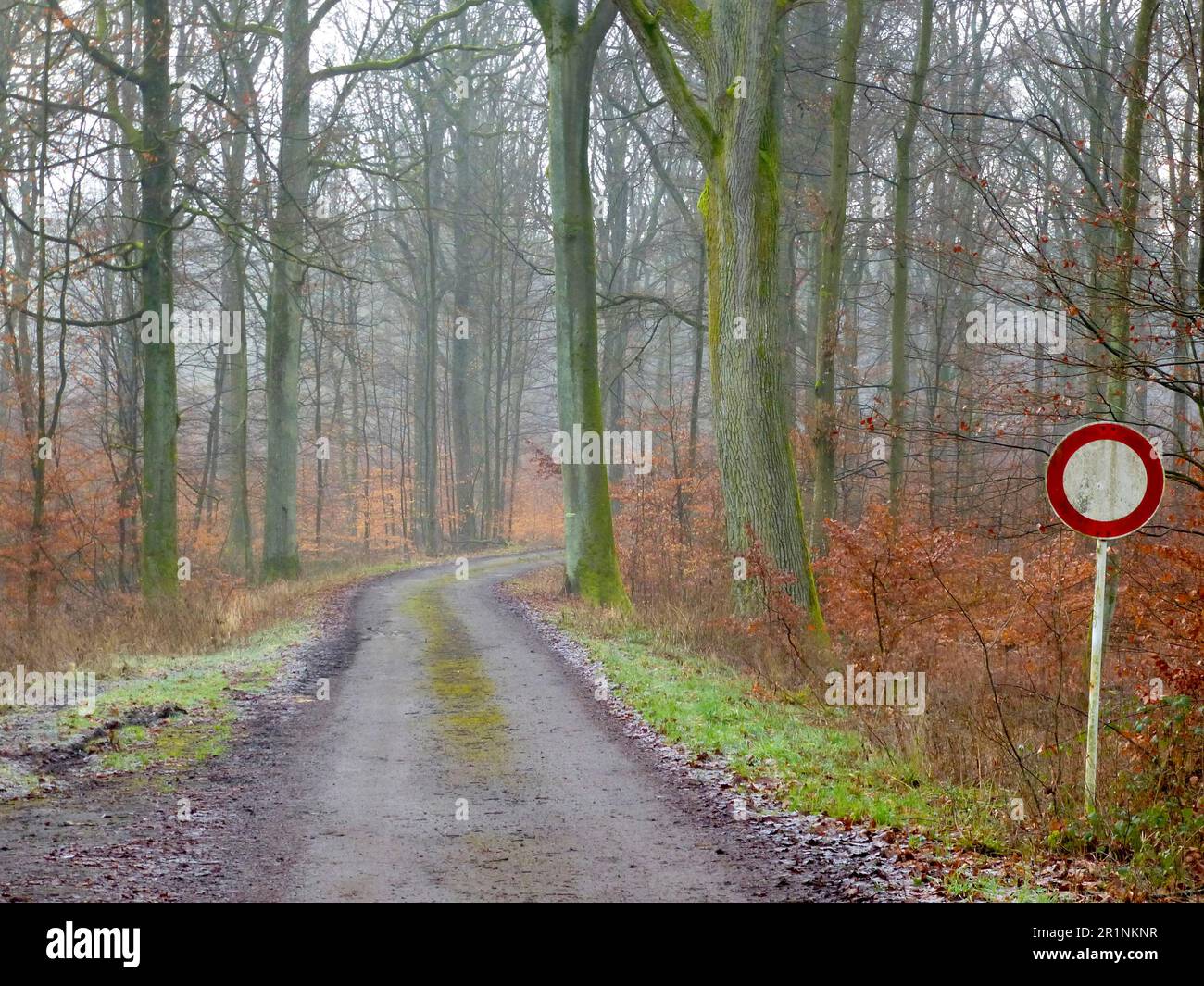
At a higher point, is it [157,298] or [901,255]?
[901,255]

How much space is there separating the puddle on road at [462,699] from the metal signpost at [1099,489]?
451 cm

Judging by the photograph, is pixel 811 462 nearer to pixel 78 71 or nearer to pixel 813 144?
pixel 813 144

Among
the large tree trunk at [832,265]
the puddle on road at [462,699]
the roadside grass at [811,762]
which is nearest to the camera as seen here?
the roadside grass at [811,762]

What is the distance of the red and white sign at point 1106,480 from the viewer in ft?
21.5

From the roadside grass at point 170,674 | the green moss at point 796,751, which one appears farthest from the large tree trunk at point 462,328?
the green moss at point 796,751

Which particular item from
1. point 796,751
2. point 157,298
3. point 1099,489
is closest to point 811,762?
point 796,751

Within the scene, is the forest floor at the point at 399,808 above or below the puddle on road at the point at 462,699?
above

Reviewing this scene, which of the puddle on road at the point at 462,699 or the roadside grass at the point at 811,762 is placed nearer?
the roadside grass at the point at 811,762

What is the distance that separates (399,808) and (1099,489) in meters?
5.10

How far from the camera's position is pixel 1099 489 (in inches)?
262

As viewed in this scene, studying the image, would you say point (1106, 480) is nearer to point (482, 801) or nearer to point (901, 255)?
point (482, 801)

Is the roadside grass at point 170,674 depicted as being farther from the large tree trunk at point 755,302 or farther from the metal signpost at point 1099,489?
the metal signpost at point 1099,489
